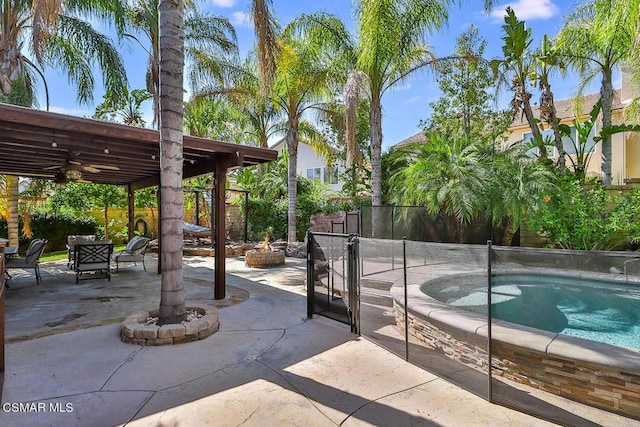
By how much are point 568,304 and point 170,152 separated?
475cm

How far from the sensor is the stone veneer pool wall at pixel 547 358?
108 inches

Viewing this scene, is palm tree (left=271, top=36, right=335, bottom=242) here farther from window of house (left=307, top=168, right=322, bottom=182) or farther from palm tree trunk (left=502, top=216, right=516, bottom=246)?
window of house (left=307, top=168, right=322, bottom=182)

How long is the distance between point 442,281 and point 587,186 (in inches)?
351

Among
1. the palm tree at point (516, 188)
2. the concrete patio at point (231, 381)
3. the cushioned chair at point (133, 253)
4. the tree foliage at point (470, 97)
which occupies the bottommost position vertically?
the concrete patio at point (231, 381)

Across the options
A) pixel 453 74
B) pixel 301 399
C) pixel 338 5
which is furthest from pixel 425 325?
pixel 453 74

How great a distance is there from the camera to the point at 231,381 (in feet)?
11.0

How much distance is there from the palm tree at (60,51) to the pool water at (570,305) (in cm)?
959

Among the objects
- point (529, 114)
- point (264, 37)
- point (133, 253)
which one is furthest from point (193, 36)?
point (529, 114)

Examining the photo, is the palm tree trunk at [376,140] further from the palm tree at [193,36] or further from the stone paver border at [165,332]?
the stone paver border at [165,332]

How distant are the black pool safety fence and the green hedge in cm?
1634

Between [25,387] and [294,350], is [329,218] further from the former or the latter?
[25,387]

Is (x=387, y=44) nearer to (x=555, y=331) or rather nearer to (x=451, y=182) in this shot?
(x=451, y=182)

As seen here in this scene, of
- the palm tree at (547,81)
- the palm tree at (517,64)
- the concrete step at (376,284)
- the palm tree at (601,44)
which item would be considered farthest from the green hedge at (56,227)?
the palm tree at (601,44)

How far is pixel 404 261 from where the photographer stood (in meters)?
4.09
